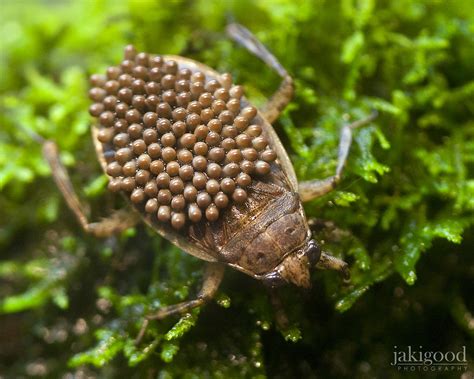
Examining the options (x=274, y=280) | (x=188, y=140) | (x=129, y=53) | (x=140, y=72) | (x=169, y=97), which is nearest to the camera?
(x=274, y=280)

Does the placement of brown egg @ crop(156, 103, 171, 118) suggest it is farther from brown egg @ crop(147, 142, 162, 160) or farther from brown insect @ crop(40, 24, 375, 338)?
brown egg @ crop(147, 142, 162, 160)

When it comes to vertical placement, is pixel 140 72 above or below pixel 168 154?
above

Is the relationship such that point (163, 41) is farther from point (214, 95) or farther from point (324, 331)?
point (324, 331)

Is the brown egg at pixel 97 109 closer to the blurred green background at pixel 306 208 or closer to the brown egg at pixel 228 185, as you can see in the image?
the blurred green background at pixel 306 208

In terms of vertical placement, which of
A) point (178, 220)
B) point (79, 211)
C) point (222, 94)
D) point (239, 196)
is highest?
point (222, 94)

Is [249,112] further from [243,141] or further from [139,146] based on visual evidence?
[139,146]

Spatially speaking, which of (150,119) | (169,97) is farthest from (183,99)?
(150,119)

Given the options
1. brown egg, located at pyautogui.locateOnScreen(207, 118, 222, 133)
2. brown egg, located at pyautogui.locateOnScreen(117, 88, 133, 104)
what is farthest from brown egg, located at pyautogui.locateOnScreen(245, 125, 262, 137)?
brown egg, located at pyautogui.locateOnScreen(117, 88, 133, 104)

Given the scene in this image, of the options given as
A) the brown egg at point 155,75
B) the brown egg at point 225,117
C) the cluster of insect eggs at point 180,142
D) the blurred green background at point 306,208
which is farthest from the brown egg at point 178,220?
the brown egg at point 155,75
